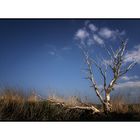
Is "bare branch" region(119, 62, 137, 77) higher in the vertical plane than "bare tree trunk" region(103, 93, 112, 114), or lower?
higher

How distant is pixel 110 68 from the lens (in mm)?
3164

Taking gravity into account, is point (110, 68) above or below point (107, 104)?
above

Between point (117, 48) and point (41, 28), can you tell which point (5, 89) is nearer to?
point (41, 28)

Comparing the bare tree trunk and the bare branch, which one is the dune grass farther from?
the bare branch

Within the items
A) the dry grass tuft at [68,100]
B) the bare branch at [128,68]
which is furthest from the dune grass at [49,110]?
the bare branch at [128,68]

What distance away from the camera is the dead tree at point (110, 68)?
10.3ft

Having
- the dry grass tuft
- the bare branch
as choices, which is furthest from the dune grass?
the bare branch

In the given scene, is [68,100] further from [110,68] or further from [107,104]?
[110,68]

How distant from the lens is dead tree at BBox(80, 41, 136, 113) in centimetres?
314

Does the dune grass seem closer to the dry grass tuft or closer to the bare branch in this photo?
the dry grass tuft

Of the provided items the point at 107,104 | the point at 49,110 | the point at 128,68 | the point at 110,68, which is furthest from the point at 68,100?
the point at 128,68
